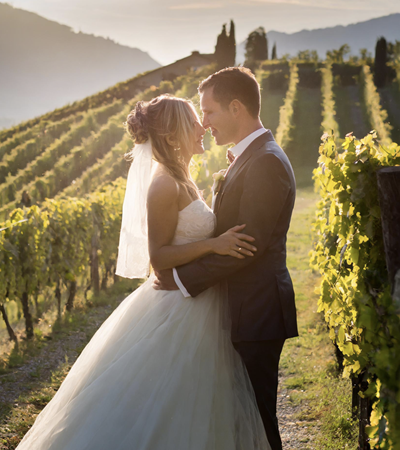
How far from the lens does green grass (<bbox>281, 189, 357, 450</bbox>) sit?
3.73 metres

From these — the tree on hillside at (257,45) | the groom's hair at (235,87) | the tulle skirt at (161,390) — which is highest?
the tree on hillside at (257,45)

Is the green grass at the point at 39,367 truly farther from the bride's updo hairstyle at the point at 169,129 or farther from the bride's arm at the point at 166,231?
the bride's updo hairstyle at the point at 169,129

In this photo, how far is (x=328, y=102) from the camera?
137 ft

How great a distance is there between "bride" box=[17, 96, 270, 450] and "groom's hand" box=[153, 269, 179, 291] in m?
0.05

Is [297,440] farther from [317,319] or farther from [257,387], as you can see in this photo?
[317,319]

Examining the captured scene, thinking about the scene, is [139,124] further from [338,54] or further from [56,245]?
[338,54]

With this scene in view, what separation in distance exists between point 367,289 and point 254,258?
0.65 metres

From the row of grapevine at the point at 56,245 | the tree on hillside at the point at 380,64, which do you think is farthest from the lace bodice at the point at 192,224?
the tree on hillside at the point at 380,64

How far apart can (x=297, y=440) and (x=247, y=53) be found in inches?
3007

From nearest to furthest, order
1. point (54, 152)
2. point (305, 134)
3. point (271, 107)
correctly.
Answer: point (305, 134)
point (54, 152)
point (271, 107)

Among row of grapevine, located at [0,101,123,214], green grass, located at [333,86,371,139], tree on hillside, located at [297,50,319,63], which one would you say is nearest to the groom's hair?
row of grapevine, located at [0,101,123,214]

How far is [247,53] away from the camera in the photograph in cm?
7431

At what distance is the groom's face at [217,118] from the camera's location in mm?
2867

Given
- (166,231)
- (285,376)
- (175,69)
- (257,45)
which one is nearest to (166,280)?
(166,231)
